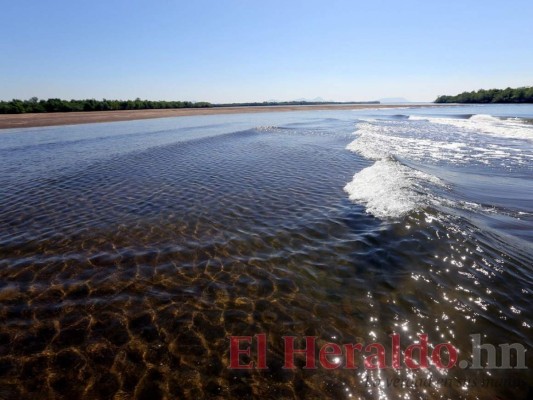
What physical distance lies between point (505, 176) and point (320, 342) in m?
15.9

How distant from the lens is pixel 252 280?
7148 millimetres

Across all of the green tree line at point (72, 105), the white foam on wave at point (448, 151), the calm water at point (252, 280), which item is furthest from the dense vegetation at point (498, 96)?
the green tree line at point (72, 105)

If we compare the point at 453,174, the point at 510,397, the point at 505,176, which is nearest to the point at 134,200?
the point at 510,397

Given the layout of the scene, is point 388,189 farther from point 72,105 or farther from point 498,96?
point 498,96

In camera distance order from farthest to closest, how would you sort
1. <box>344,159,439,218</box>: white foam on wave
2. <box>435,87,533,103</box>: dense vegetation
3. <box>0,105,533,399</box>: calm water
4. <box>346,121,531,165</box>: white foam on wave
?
<box>435,87,533,103</box>: dense vegetation < <box>346,121,531,165</box>: white foam on wave < <box>344,159,439,218</box>: white foam on wave < <box>0,105,533,399</box>: calm water

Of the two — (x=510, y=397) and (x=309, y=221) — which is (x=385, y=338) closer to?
(x=510, y=397)

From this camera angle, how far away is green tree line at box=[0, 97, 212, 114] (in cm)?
7362

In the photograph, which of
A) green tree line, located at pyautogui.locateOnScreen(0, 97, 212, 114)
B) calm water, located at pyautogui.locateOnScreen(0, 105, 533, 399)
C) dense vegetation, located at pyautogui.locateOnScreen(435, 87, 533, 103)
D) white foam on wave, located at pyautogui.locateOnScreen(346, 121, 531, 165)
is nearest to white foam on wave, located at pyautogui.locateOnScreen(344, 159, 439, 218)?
calm water, located at pyautogui.locateOnScreen(0, 105, 533, 399)

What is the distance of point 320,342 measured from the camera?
17.7ft

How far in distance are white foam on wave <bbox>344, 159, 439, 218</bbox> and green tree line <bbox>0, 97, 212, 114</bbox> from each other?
9301 cm

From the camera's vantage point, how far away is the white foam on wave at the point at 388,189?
429 inches

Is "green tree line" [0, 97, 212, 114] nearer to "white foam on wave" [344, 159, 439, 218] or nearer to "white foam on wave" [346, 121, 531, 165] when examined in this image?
"white foam on wave" [346, 121, 531, 165]

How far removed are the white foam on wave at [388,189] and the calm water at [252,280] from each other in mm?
115

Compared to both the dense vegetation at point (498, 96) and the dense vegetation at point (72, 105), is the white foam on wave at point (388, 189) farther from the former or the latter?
the dense vegetation at point (498, 96)
